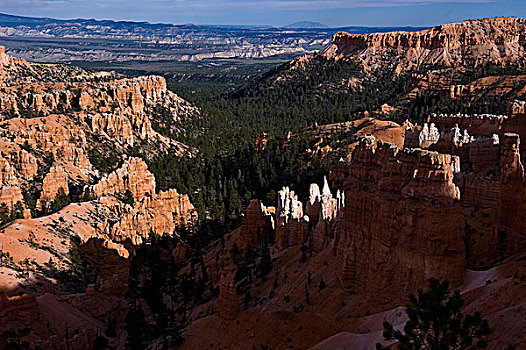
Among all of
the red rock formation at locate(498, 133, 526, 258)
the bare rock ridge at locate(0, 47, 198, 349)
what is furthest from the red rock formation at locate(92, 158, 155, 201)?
the red rock formation at locate(498, 133, 526, 258)

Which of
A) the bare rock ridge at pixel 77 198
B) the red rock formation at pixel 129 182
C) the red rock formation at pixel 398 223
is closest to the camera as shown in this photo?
the red rock formation at pixel 398 223

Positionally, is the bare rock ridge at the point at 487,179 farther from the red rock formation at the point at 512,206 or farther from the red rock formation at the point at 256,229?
the red rock formation at the point at 256,229

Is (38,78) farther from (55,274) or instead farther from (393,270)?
(393,270)

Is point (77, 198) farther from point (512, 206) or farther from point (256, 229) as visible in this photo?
point (512, 206)

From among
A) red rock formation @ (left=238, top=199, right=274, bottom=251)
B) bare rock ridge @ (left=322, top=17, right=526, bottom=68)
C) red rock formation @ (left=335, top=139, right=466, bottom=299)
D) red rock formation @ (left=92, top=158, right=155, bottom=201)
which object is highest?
bare rock ridge @ (left=322, top=17, right=526, bottom=68)

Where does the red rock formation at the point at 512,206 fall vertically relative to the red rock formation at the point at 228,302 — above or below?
above

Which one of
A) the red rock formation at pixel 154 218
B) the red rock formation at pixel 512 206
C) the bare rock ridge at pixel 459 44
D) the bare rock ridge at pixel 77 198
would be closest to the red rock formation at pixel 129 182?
the bare rock ridge at pixel 77 198

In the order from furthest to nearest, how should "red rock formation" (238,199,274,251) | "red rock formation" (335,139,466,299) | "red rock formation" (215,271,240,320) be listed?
"red rock formation" (238,199,274,251) → "red rock formation" (215,271,240,320) → "red rock formation" (335,139,466,299)

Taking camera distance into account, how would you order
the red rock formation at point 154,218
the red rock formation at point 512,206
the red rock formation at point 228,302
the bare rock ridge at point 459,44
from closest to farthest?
the red rock formation at point 512,206
the red rock formation at point 228,302
the red rock formation at point 154,218
the bare rock ridge at point 459,44

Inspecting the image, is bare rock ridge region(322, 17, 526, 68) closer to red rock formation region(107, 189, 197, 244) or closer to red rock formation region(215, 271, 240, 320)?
red rock formation region(107, 189, 197, 244)

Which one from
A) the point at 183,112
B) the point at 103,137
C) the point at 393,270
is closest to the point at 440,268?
the point at 393,270

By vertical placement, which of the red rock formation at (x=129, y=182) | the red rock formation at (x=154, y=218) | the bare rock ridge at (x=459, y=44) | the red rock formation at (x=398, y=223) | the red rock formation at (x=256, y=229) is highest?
the bare rock ridge at (x=459, y=44)
